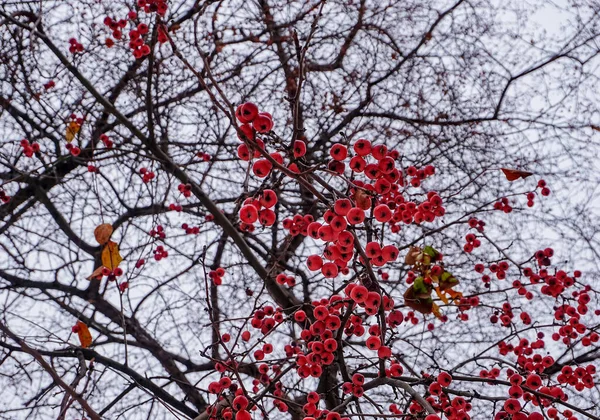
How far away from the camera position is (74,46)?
516cm

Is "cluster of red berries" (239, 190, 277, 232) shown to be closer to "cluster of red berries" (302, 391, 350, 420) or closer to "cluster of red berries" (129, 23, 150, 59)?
"cluster of red berries" (302, 391, 350, 420)

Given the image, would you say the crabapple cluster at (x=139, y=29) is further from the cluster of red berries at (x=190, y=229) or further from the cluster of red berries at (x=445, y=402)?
the cluster of red berries at (x=445, y=402)

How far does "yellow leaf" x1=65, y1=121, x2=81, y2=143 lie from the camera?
4910 mm

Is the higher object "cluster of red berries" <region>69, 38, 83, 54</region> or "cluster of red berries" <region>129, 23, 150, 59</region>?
"cluster of red berries" <region>69, 38, 83, 54</region>

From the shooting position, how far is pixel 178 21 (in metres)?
5.51

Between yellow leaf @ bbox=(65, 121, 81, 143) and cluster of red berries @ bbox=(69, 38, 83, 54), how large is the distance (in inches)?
27.2

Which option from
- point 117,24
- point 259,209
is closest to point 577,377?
point 259,209

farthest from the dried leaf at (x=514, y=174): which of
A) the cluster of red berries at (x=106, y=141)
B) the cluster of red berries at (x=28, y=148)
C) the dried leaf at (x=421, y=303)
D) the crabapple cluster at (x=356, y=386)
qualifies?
the cluster of red berries at (x=28, y=148)

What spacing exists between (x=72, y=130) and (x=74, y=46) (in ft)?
2.88

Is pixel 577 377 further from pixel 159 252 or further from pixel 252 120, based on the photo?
pixel 159 252

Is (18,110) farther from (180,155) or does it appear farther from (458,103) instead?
(458,103)

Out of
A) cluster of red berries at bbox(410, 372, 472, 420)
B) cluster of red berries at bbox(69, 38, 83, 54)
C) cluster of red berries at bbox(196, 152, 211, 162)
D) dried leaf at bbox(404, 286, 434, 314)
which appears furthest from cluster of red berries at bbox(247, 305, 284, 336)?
cluster of red berries at bbox(69, 38, 83, 54)

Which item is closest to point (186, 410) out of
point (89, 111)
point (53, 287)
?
point (53, 287)

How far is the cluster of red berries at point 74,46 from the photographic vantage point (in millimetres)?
5137
